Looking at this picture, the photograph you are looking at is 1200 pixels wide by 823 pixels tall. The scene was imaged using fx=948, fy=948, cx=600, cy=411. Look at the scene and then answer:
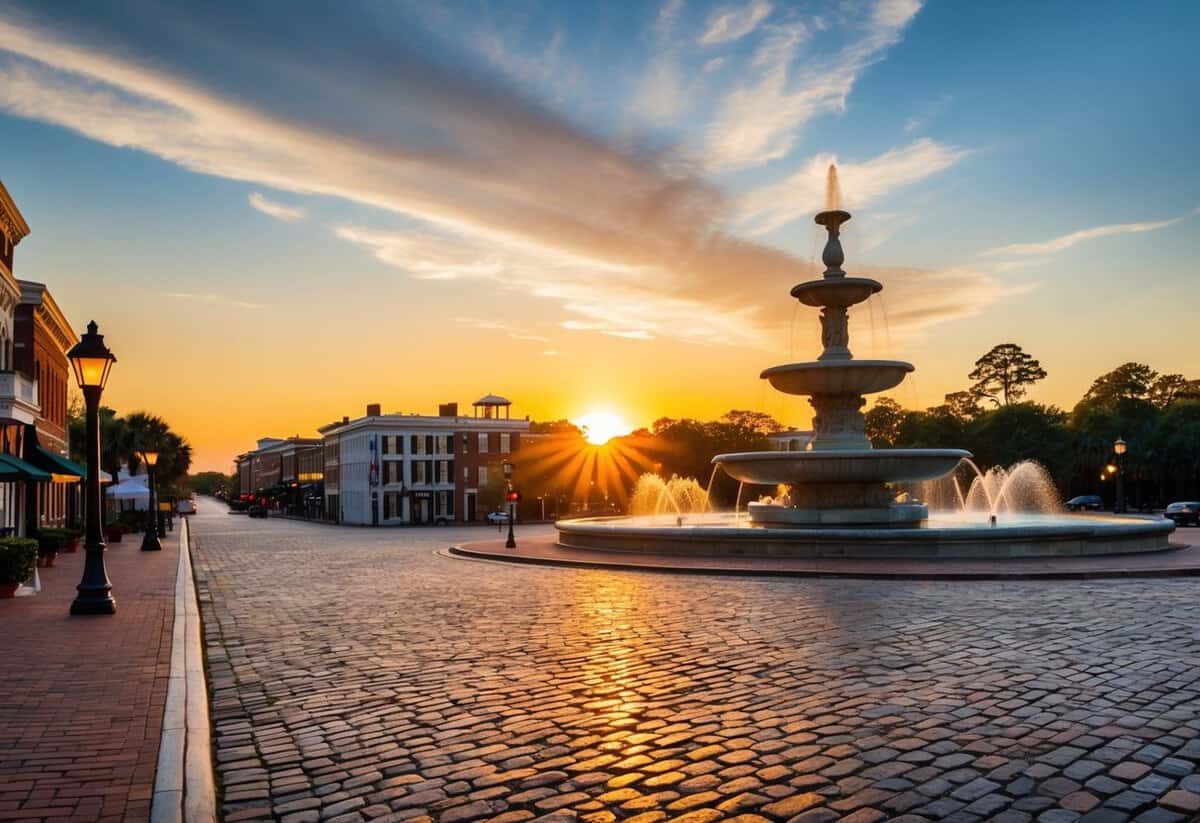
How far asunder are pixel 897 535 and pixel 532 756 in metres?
16.1

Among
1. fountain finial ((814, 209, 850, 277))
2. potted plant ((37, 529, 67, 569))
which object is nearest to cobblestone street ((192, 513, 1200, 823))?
potted plant ((37, 529, 67, 569))

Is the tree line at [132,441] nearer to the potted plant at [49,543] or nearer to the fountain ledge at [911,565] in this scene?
the potted plant at [49,543]

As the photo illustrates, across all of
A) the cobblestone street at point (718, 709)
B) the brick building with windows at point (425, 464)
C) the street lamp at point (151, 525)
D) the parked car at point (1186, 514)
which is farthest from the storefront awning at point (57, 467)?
the brick building with windows at point (425, 464)

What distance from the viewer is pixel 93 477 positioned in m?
14.5

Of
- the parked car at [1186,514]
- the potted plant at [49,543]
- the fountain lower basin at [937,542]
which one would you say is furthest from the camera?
the parked car at [1186,514]

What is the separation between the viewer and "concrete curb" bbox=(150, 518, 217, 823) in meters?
5.27

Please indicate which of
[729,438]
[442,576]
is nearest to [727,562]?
[442,576]

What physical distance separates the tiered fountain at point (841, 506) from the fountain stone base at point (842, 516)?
0.03 meters

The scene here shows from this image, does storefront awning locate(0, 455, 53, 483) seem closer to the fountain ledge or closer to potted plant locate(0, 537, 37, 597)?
potted plant locate(0, 537, 37, 597)

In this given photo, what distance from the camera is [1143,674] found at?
8.52 metres

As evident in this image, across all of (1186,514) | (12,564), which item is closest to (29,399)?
(12,564)

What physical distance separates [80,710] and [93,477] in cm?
799

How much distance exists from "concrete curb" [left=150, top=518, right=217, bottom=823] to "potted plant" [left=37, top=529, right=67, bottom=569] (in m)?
16.3

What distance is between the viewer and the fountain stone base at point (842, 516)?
80.8ft
